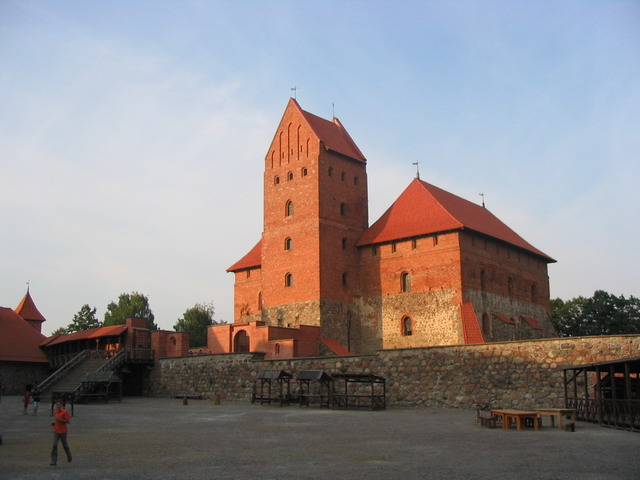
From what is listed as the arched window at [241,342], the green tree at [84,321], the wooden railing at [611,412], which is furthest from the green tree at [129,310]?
the wooden railing at [611,412]

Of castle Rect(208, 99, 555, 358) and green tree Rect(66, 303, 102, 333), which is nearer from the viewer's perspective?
castle Rect(208, 99, 555, 358)

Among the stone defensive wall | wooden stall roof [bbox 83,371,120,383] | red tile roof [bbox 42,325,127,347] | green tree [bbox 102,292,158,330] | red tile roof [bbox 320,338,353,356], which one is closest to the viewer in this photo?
the stone defensive wall

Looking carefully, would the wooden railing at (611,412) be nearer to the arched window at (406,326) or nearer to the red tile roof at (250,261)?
the arched window at (406,326)

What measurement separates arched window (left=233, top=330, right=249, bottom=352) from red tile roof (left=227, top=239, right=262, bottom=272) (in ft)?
25.5

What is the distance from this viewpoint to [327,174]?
4075cm

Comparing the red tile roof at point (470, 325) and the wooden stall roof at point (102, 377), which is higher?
the red tile roof at point (470, 325)

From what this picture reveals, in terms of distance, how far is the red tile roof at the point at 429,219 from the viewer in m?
37.7

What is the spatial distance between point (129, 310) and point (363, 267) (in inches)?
1499

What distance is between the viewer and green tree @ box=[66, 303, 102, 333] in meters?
72.2

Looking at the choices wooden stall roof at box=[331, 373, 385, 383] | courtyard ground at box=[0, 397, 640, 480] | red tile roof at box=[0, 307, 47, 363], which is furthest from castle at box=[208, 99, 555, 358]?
courtyard ground at box=[0, 397, 640, 480]

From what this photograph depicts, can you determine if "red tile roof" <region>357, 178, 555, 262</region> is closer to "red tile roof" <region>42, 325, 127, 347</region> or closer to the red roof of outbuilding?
"red tile roof" <region>42, 325, 127, 347</region>

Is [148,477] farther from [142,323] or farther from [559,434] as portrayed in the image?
[142,323]

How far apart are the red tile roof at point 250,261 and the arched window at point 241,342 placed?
776cm

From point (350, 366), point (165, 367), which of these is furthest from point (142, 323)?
point (350, 366)
